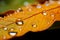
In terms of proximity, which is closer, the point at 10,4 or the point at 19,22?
the point at 19,22

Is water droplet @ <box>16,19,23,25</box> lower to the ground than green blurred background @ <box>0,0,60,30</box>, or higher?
lower

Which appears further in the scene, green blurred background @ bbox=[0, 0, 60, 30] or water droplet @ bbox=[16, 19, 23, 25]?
green blurred background @ bbox=[0, 0, 60, 30]

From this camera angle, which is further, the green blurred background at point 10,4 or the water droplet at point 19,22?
the green blurred background at point 10,4

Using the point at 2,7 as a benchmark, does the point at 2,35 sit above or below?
below

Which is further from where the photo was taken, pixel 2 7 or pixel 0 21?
pixel 2 7

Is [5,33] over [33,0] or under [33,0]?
under

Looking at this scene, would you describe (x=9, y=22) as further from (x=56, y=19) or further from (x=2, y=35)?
(x=56, y=19)

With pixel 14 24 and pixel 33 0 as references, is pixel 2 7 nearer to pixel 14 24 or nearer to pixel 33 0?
pixel 33 0

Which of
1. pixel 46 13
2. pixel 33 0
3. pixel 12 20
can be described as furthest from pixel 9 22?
pixel 33 0

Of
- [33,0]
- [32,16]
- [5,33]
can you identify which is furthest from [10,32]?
[33,0]

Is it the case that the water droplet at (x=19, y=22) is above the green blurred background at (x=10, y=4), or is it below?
below
